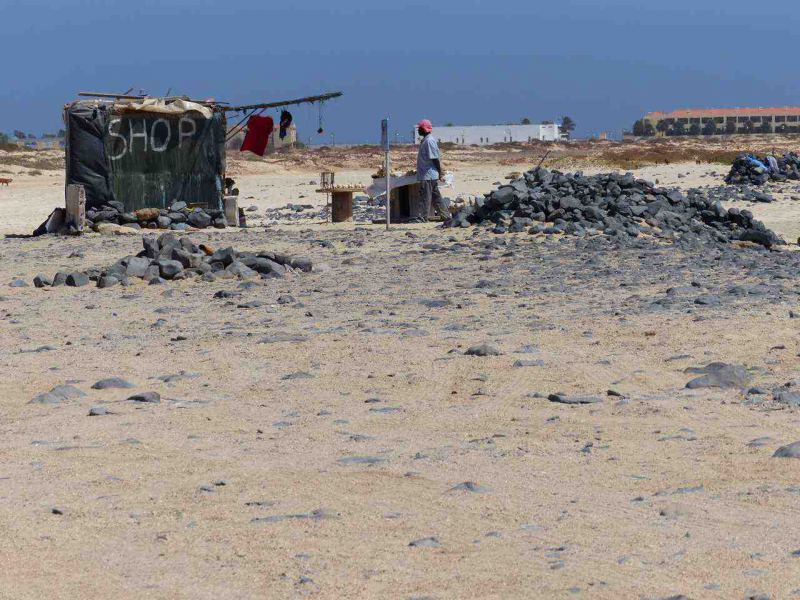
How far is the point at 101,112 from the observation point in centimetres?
2034

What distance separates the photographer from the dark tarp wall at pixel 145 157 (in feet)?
66.9

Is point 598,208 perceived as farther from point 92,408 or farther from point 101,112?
point 92,408

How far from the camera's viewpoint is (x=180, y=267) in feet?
44.4

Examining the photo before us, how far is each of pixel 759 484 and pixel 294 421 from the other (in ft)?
8.05

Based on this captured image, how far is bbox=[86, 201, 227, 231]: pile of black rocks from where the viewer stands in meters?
20.4

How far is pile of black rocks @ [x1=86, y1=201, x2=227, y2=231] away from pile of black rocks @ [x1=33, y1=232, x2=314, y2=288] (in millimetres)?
6151

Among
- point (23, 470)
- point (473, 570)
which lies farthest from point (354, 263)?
point (473, 570)

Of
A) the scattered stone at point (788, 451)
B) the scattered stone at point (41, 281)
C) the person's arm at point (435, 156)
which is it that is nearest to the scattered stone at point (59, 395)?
the scattered stone at point (788, 451)

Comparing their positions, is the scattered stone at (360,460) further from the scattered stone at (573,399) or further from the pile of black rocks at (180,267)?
the pile of black rocks at (180,267)

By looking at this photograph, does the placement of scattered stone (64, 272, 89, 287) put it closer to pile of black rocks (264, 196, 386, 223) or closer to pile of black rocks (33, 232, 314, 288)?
pile of black rocks (33, 232, 314, 288)

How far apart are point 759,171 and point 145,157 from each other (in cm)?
1632

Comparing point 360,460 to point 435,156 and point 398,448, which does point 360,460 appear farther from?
point 435,156

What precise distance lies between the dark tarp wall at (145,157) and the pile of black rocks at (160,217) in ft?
0.57

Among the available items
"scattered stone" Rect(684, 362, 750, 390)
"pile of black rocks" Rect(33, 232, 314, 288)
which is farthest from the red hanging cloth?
"scattered stone" Rect(684, 362, 750, 390)
